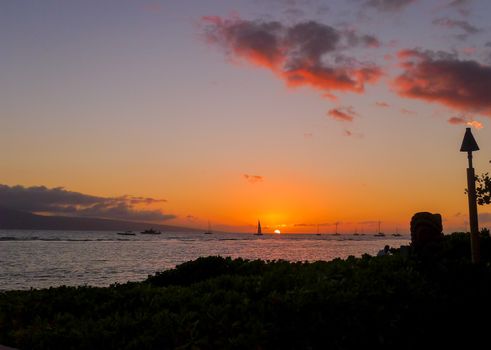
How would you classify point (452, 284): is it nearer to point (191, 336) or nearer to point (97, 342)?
A: point (191, 336)

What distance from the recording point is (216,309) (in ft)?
25.6

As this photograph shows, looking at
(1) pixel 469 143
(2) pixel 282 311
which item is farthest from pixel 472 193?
(2) pixel 282 311

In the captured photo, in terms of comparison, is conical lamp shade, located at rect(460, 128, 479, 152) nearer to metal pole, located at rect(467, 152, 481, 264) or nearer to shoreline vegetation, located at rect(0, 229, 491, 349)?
metal pole, located at rect(467, 152, 481, 264)

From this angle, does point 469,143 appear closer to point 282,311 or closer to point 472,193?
point 472,193

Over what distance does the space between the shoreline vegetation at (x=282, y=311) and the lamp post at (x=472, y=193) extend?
6.10 ft

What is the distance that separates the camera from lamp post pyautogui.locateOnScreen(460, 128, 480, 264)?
40.5 ft

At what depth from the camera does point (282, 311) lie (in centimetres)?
748

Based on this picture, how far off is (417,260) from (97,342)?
23.3ft

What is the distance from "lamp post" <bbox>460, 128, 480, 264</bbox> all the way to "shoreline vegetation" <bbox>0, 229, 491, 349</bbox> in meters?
1.86

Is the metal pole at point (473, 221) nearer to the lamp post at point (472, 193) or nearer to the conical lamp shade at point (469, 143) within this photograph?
the lamp post at point (472, 193)

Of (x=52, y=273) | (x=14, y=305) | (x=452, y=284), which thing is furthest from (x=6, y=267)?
(x=452, y=284)

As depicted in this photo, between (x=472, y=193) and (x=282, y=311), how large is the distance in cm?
745

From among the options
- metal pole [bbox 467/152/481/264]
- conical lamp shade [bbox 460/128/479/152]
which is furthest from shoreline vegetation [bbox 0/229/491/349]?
conical lamp shade [bbox 460/128/479/152]

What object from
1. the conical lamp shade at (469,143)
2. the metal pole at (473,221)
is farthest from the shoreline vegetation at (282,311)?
the conical lamp shade at (469,143)
